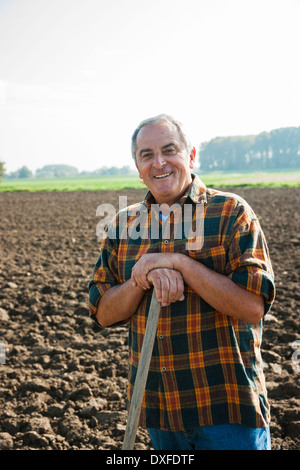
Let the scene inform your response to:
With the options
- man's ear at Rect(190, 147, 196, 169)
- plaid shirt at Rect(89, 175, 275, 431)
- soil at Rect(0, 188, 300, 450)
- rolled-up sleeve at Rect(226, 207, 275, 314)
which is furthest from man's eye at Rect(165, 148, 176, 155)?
soil at Rect(0, 188, 300, 450)

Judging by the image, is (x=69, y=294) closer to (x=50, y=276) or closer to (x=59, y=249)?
(x=50, y=276)

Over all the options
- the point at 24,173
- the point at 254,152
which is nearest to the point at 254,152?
the point at 254,152

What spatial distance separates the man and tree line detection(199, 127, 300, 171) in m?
77.3

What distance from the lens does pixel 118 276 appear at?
6.72ft

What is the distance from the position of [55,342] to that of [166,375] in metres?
3.37

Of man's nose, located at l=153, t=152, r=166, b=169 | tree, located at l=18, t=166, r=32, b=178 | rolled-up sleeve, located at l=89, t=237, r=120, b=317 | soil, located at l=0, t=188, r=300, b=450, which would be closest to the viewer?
man's nose, located at l=153, t=152, r=166, b=169

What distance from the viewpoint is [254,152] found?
95.9m

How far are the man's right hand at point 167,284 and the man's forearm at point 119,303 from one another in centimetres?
12

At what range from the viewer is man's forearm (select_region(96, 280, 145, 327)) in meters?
1.83

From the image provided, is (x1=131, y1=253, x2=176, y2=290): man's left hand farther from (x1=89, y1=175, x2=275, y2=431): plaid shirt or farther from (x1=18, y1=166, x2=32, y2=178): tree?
(x1=18, y1=166, x2=32, y2=178): tree

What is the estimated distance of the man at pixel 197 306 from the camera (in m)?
1.71

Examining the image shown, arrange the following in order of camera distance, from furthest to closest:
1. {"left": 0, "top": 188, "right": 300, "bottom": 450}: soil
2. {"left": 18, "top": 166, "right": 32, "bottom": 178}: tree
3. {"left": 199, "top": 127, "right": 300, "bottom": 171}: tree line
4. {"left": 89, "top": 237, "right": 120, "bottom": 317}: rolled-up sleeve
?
{"left": 18, "top": 166, "right": 32, "bottom": 178}: tree
{"left": 199, "top": 127, "right": 300, "bottom": 171}: tree line
{"left": 0, "top": 188, "right": 300, "bottom": 450}: soil
{"left": 89, "top": 237, "right": 120, "bottom": 317}: rolled-up sleeve

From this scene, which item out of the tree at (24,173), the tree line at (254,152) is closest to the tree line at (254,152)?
the tree line at (254,152)

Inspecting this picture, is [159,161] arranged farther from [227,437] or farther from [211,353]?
[227,437]
